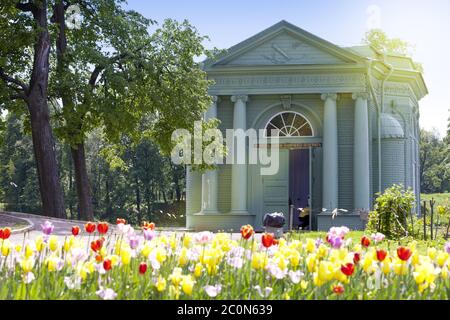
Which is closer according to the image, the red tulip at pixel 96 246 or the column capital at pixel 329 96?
the red tulip at pixel 96 246

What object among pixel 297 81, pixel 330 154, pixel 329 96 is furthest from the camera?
pixel 297 81

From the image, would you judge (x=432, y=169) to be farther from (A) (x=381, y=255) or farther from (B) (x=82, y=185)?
(A) (x=381, y=255)

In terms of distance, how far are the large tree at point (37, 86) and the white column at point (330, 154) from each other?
29.0 ft

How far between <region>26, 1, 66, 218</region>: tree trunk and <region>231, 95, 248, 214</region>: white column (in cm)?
623

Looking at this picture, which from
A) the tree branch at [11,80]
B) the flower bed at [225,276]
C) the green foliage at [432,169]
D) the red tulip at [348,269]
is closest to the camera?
the red tulip at [348,269]

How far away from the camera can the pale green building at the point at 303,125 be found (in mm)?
22969

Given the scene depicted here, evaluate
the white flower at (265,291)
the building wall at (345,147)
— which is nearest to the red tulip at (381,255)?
the white flower at (265,291)

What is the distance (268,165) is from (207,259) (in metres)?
19.2

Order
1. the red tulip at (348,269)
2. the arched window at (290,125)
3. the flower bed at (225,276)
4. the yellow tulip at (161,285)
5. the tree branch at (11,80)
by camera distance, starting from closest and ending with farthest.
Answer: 1. the red tulip at (348,269)
2. the yellow tulip at (161,285)
3. the flower bed at (225,276)
4. the tree branch at (11,80)
5. the arched window at (290,125)

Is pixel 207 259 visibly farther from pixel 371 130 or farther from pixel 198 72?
pixel 371 130

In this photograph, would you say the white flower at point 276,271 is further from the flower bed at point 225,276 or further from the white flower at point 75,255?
the white flower at point 75,255

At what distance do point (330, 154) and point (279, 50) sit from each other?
4167 millimetres

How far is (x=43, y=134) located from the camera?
18859 mm

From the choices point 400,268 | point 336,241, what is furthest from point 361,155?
point 400,268
